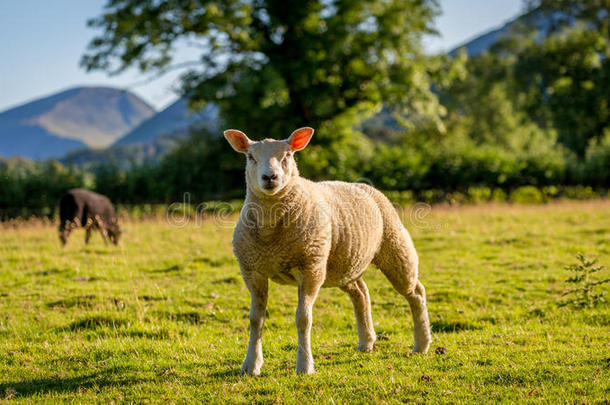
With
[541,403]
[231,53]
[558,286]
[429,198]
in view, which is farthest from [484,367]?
[231,53]

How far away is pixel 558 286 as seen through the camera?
9.20m

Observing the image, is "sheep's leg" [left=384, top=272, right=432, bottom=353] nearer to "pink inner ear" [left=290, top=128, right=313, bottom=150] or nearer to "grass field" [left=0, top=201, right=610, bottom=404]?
"grass field" [left=0, top=201, right=610, bottom=404]

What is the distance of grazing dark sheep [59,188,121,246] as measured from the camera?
43.7ft

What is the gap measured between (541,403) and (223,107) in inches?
810

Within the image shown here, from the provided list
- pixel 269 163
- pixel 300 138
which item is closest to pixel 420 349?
pixel 300 138

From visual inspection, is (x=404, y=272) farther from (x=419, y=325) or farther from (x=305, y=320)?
(x=305, y=320)

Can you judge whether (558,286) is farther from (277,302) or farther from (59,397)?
(59,397)

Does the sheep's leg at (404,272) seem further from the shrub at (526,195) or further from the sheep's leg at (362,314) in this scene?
the shrub at (526,195)

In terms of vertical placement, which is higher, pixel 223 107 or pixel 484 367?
pixel 223 107

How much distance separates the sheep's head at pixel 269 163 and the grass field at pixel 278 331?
1840 mm

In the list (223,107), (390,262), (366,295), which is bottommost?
(366,295)

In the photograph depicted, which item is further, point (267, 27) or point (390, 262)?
point (267, 27)

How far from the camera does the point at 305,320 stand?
5055 millimetres

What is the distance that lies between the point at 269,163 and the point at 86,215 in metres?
10.5
